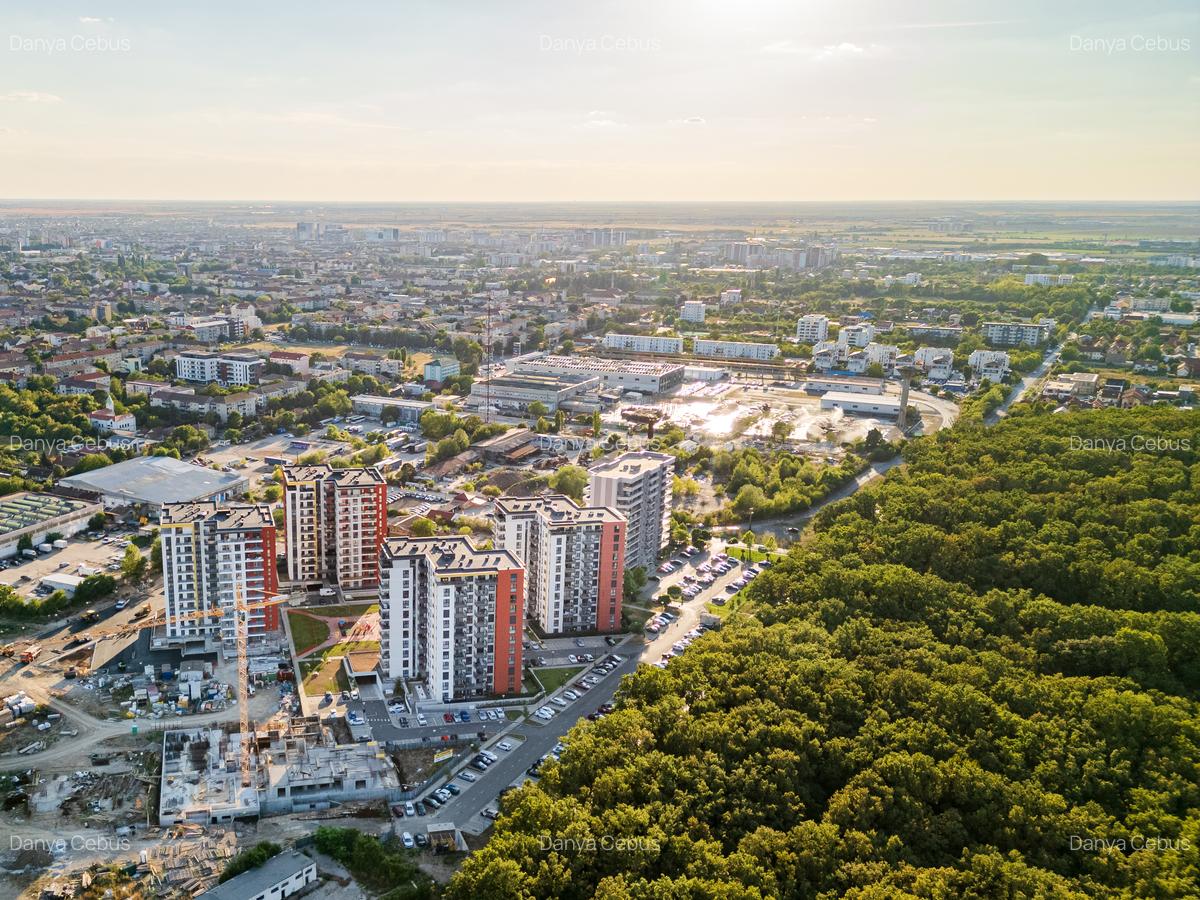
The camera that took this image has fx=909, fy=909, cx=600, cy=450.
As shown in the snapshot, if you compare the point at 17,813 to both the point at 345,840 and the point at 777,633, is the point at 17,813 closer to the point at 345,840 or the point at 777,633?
the point at 345,840

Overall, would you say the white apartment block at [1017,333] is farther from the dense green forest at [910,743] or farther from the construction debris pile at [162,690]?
the construction debris pile at [162,690]

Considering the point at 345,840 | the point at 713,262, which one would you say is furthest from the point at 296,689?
the point at 713,262

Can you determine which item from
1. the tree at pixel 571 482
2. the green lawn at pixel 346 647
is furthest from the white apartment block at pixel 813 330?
the green lawn at pixel 346 647

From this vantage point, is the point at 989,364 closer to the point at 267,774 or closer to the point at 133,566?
the point at 133,566

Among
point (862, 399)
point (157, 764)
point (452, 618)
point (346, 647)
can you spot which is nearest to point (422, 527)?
point (346, 647)

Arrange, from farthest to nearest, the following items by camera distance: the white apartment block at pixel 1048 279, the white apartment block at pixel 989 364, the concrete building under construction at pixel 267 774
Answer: the white apartment block at pixel 1048 279 < the white apartment block at pixel 989 364 < the concrete building under construction at pixel 267 774

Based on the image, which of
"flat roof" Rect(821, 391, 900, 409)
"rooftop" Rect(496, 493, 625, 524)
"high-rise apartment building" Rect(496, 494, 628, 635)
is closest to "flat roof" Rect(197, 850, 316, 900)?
"high-rise apartment building" Rect(496, 494, 628, 635)

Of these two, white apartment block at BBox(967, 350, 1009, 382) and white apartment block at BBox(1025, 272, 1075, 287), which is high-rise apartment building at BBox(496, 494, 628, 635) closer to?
white apartment block at BBox(967, 350, 1009, 382)
